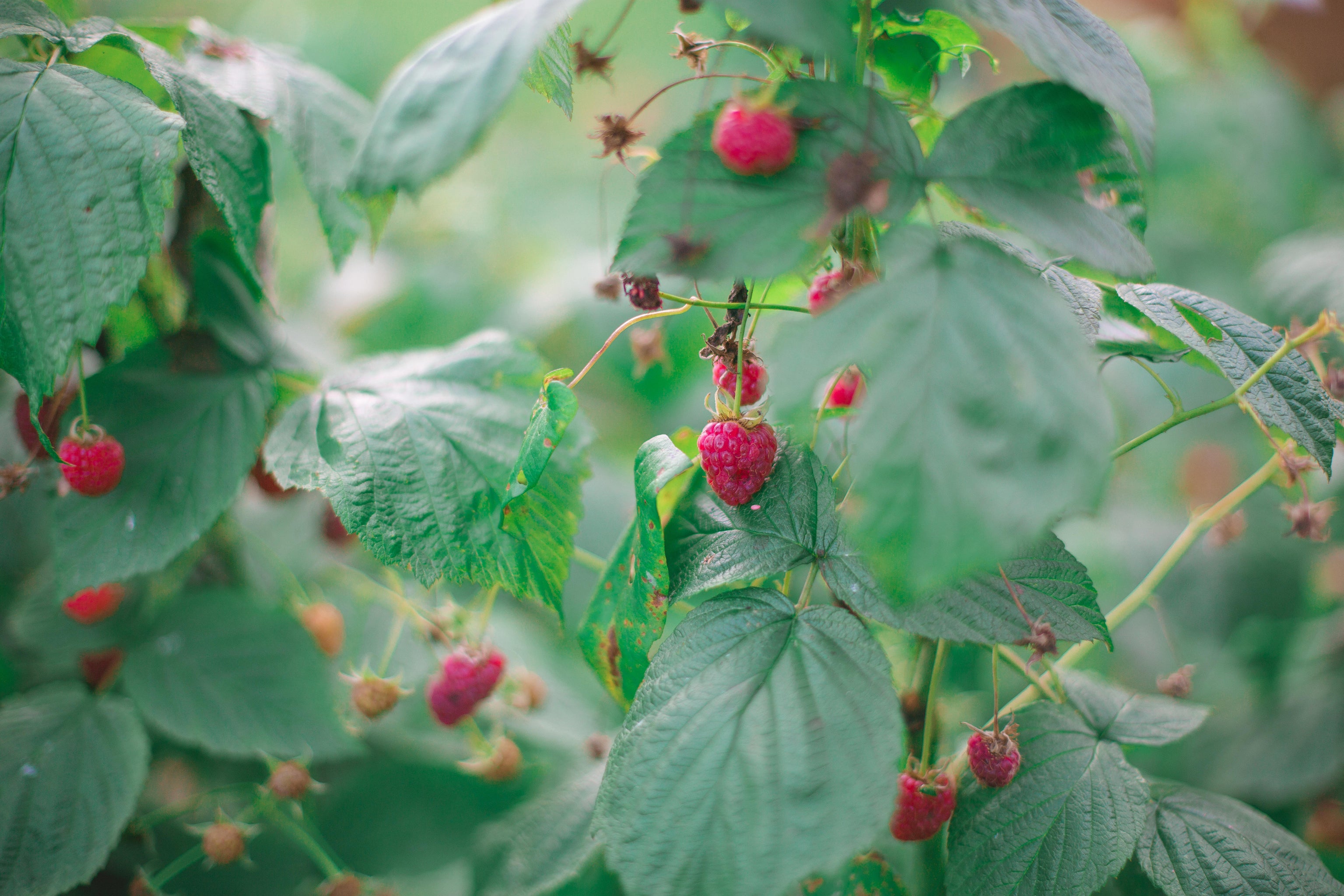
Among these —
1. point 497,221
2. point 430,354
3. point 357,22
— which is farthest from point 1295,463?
point 357,22

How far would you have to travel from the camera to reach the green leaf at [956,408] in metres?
0.32

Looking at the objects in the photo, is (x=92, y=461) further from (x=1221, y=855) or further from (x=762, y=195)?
(x=1221, y=855)

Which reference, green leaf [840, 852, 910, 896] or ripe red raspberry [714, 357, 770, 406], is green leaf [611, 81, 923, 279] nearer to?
ripe red raspberry [714, 357, 770, 406]

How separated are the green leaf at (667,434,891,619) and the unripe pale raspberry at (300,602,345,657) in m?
0.51

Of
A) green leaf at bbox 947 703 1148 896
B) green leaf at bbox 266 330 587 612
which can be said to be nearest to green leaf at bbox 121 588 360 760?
green leaf at bbox 266 330 587 612

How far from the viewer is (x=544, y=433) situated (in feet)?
1.57

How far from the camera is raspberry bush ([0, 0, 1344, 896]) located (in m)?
0.37

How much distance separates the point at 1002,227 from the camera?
0.58m

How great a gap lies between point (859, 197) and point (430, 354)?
0.51 metres

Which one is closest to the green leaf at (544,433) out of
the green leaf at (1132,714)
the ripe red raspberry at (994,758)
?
the ripe red raspberry at (994,758)

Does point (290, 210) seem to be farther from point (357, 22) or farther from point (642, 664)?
point (642, 664)

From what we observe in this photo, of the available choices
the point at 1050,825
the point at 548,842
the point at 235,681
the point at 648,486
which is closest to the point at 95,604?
the point at 235,681

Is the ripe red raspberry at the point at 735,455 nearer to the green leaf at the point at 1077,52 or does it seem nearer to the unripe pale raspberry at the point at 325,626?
the green leaf at the point at 1077,52

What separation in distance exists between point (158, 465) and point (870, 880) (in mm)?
662
